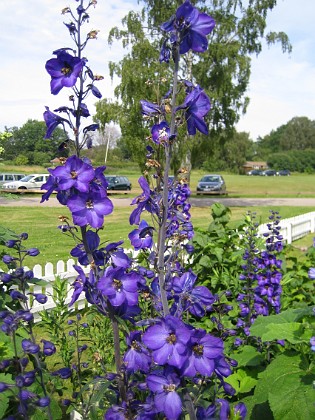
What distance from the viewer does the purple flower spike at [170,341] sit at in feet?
4.21

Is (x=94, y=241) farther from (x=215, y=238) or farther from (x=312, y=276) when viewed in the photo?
(x=215, y=238)

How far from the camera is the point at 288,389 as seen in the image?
8.84 feet

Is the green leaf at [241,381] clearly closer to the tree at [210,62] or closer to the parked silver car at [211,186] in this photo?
the tree at [210,62]

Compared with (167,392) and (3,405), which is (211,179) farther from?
(167,392)

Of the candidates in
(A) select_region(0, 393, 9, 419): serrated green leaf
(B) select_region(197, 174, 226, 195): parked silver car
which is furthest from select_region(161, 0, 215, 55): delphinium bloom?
(B) select_region(197, 174, 226, 195): parked silver car

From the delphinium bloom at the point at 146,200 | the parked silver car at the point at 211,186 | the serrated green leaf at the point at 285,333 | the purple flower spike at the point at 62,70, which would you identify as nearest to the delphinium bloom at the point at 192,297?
the delphinium bloom at the point at 146,200

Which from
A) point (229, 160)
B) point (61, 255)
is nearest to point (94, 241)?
point (61, 255)

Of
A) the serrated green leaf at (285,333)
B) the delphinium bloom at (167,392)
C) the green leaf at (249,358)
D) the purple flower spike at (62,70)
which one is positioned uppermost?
the purple flower spike at (62,70)

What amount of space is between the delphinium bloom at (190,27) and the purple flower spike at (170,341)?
768mm

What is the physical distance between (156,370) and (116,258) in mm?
362

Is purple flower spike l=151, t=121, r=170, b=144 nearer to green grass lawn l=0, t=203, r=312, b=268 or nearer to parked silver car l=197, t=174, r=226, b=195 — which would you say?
green grass lawn l=0, t=203, r=312, b=268

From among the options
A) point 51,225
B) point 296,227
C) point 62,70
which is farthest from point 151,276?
point 51,225

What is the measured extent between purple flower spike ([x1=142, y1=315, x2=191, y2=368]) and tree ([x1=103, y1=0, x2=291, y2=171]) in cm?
1796

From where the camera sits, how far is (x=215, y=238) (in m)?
6.26
